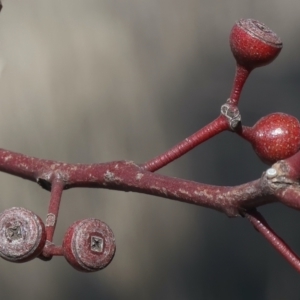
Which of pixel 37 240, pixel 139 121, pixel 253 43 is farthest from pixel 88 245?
pixel 139 121

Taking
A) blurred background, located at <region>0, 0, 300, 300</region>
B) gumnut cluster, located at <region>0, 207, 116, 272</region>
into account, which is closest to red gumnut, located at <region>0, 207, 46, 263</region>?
gumnut cluster, located at <region>0, 207, 116, 272</region>

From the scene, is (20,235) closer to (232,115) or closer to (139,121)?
(232,115)

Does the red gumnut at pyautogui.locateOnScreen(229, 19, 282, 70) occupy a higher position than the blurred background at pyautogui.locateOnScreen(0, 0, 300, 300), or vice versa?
the blurred background at pyautogui.locateOnScreen(0, 0, 300, 300)

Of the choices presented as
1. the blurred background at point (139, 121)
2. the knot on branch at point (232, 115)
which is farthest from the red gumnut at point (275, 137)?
the blurred background at point (139, 121)

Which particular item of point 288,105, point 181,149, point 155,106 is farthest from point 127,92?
point 181,149

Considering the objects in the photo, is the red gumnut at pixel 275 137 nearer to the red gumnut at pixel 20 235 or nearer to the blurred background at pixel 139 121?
the red gumnut at pixel 20 235

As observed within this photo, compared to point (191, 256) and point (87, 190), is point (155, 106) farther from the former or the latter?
point (191, 256)

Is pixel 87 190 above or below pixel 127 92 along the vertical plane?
below

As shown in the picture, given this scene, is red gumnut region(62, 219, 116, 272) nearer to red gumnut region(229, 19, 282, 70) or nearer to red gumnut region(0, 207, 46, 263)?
red gumnut region(0, 207, 46, 263)
